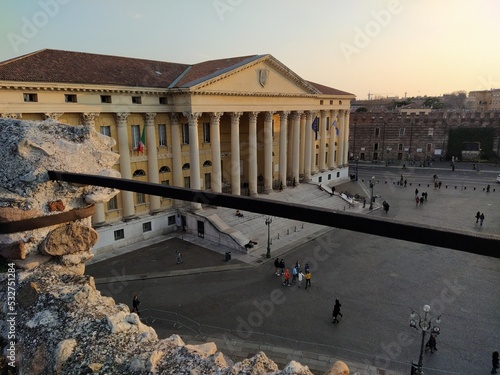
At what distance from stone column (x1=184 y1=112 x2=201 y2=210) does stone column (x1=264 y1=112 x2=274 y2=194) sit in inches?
318

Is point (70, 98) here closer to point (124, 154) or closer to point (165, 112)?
point (124, 154)

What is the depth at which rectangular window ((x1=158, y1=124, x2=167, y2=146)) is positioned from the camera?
94.8ft

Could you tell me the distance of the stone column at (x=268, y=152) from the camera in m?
34.9

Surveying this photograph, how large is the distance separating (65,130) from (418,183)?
51463 millimetres

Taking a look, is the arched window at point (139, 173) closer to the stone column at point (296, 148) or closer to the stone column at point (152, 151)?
the stone column at point (152, 151)

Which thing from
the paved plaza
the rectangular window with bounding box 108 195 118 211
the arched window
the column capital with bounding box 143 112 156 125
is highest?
the column capital with bounding box 143 112 156 125

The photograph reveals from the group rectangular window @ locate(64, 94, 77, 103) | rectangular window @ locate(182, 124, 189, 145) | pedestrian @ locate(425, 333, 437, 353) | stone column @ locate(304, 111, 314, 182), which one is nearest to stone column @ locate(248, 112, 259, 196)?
rectangular window @ locate(182, 124, 189, 145)

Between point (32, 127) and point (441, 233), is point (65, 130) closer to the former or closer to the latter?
point (32, 127)

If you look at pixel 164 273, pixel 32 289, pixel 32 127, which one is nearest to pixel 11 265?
pixel 32 289

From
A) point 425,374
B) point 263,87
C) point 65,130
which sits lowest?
point 425,374

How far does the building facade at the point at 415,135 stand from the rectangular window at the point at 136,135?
50481mm

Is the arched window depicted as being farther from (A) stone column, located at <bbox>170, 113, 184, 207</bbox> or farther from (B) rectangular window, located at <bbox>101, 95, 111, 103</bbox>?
(B) rectangular window, located at <bbox>101, 95, 111, 103</bbox>

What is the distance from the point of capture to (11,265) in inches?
164

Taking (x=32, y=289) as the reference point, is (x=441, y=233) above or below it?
above
